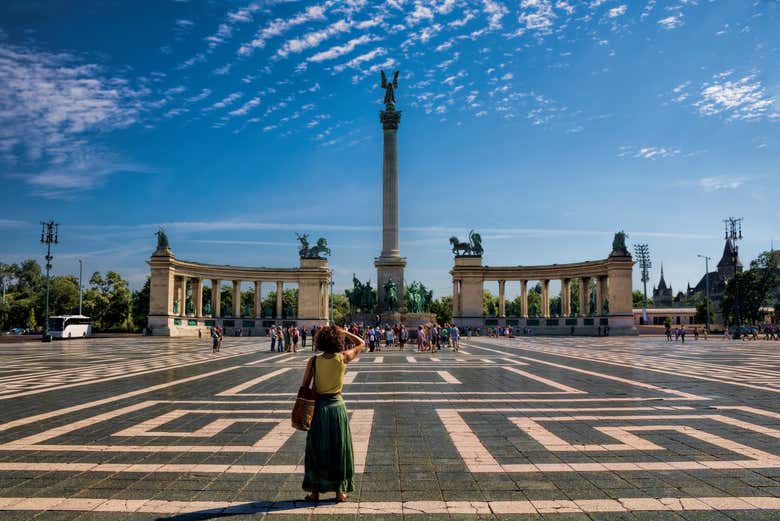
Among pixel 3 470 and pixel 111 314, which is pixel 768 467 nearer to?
pixel 3 470

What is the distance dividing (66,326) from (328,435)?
6981cm

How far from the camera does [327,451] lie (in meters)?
6.48

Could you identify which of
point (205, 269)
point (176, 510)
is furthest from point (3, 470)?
point (205, 269)

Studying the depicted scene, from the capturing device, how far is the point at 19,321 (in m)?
103

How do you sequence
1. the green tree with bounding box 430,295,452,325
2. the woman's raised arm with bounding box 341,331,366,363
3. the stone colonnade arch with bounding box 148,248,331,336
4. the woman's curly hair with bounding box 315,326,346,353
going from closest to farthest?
the woman's curly hair with bounding box 315,326,346,353
the woman's raised arm with bounding box 341,331,366,363
the stone colonnade arch with bounding box 148,248,331,336
the green tree with bounding box 430,295,452,325

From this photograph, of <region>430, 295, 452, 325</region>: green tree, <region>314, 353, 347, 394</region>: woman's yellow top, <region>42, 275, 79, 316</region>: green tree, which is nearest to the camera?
<region>314, 353, 347, 394</region>: woman's yellow top

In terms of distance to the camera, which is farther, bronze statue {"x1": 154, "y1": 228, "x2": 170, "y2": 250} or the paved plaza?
bronze statue {"x1": 154, "y1": 228, "x2": 170, "y2": 250}

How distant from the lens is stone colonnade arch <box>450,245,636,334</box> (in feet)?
273

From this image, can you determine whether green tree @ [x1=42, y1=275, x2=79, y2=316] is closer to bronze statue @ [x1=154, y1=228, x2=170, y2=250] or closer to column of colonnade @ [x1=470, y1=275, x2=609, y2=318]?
bronze statue @ [x1=154, y1=228, x2=170, y2=250]

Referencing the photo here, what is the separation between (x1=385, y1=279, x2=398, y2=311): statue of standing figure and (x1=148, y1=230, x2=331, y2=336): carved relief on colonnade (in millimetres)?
24114

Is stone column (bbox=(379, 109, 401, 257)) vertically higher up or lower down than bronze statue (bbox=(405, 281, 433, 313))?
higher up

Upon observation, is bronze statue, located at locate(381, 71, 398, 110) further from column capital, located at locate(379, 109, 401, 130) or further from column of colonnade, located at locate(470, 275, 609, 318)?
column of colonnade, located at locate(470, 275, 609, 318)

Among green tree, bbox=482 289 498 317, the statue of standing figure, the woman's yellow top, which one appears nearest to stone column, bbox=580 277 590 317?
the statue of standing figure

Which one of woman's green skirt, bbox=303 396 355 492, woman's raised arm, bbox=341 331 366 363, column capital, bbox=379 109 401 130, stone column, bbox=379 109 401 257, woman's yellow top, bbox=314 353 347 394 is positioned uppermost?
column capital, bbox=379 109 401 130
